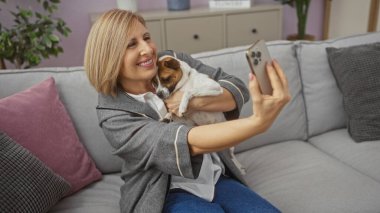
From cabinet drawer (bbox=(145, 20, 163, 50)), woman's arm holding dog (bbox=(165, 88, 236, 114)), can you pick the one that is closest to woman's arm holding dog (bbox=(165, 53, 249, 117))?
woman's arm holding dog (bbox=(165, 88, 236, 114))

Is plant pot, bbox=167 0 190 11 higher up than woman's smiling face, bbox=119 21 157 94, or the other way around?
plant pot, bbox=167 0 190 11

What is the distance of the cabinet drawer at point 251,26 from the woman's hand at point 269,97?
1931 millimetres

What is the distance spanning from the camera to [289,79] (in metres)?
1.73

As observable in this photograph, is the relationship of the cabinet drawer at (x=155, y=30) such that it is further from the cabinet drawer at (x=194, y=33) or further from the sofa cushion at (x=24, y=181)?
the sofa cushion at (x=24, y=181)

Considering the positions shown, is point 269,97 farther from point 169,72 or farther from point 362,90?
point 362,90

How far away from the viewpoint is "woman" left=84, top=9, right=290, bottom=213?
3.19 ft

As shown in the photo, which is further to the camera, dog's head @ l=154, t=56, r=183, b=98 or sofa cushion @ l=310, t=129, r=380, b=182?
sofa cushion @ l=310, t=129, r=380, b=182

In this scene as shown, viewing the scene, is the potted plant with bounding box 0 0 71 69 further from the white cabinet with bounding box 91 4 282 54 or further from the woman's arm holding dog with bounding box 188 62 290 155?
the woman's arm holding dog with bounding box 188 62 290 155

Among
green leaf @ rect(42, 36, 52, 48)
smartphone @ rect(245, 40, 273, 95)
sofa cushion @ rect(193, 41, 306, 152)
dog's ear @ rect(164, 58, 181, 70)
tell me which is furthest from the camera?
green leaf @ rect(42, 36, 52, 48)

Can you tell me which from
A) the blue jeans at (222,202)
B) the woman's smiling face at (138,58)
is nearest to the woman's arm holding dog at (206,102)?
the woman's smiling face at (138,58)

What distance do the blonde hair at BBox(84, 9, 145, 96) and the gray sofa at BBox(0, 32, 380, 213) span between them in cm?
37

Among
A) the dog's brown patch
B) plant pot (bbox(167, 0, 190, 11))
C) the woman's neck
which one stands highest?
plant pot (bbox(167, 0, 190, 11))

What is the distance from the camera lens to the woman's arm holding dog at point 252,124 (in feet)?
2.94

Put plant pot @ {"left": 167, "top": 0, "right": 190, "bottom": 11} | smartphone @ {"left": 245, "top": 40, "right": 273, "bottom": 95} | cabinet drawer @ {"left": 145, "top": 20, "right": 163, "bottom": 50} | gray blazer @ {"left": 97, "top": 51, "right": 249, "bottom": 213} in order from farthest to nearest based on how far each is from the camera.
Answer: plant pot @ {"left": 167, "top": 0, "right": 190, "bottom": 11}
cabinet drawer @ {"left": 145, "top": 20, "right": 163, "bottom": 50}
gray blazer @ {"left": 97, "top": 51, "right": 249, "bottom": 213}
smartphone @ {"left": 245, "top": 40, "right": 273, "bottom": 95}
